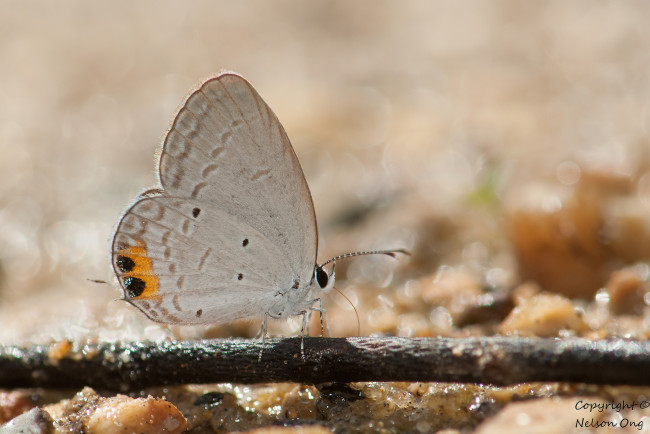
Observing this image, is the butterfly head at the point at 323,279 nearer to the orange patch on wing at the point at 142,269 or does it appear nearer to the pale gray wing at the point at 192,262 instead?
the pale gray wing at the point at 192,262

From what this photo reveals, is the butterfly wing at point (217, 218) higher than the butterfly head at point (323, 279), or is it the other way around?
the butterfly wing at point (217, 218)

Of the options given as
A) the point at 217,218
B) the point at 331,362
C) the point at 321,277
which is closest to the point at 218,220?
the point at 217,218

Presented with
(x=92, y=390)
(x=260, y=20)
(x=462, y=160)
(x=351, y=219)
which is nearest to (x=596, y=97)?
(x=462, y=160)

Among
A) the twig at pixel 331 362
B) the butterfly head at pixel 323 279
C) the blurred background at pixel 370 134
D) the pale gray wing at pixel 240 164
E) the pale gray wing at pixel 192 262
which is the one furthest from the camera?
the blurred background at pixel 370 134

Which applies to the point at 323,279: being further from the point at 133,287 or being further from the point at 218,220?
the point at 133,287

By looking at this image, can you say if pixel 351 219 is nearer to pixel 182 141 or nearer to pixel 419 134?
pixel 419 134

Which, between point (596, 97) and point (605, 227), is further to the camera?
point (596, 97)

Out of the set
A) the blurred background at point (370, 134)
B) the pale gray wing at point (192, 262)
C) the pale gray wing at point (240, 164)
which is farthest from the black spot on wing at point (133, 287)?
the pale gray wing at point (240, 164)
